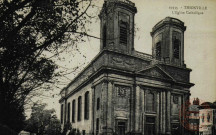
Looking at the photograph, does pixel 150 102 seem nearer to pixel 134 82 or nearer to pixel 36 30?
pixel 134 82

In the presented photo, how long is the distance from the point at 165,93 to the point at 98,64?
5.73 m

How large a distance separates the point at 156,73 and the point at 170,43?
3065 millimetres

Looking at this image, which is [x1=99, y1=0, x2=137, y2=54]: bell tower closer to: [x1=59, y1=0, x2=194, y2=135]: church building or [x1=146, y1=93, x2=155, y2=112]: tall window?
[x1=59, y1=0, x2=194, y2=135]: church building

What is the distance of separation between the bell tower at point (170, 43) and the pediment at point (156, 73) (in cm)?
126

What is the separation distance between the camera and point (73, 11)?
19.2ft

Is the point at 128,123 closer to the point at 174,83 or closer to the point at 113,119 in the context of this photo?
the point at 113,119

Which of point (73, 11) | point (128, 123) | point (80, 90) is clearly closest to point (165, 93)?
point (128, 123)

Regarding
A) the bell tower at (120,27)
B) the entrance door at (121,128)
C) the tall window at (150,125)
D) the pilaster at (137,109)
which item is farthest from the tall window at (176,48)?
the entrance door at (121,128)

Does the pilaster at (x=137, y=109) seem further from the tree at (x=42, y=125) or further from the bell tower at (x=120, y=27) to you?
the tree at (x=42, y=125)

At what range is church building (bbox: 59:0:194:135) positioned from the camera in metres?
17.1

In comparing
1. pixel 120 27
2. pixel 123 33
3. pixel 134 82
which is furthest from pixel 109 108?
pixel 120 27

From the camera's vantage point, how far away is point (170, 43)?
→ 2062 centimetres

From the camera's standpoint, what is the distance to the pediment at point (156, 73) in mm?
18772

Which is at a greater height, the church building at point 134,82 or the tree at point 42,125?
the church building at point 134,82
